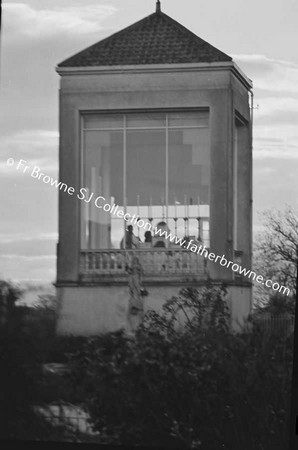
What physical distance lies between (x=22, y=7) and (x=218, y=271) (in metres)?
1.43

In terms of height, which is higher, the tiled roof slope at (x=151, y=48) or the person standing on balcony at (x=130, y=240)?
the tiled roof slope at (x=151, y=48)

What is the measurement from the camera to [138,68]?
5.64 meters

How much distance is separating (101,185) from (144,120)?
1.09 feet

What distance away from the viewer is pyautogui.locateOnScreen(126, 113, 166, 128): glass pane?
18.1 feet

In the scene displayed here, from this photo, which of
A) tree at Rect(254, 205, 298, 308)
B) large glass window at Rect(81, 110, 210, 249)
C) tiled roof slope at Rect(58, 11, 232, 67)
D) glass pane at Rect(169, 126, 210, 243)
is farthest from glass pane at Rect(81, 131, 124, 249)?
tree at Rect(254, 205, 298, 308)

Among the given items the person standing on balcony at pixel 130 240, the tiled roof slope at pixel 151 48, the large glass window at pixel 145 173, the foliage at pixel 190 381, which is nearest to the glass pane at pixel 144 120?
the large glass window at pixel 145 173

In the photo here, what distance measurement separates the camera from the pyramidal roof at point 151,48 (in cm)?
558

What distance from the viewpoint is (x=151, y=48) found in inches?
222

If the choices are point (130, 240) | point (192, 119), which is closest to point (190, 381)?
point (130, 240)

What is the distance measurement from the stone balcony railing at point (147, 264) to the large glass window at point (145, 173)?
0.04 m

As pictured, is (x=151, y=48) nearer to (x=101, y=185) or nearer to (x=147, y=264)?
(x=101, y=185)

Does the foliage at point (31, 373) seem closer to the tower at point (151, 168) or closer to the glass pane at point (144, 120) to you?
the tower at point (151, 168)

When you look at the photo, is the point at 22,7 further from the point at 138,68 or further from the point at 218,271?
the point at 218,271

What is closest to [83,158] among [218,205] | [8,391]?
[218,205]
